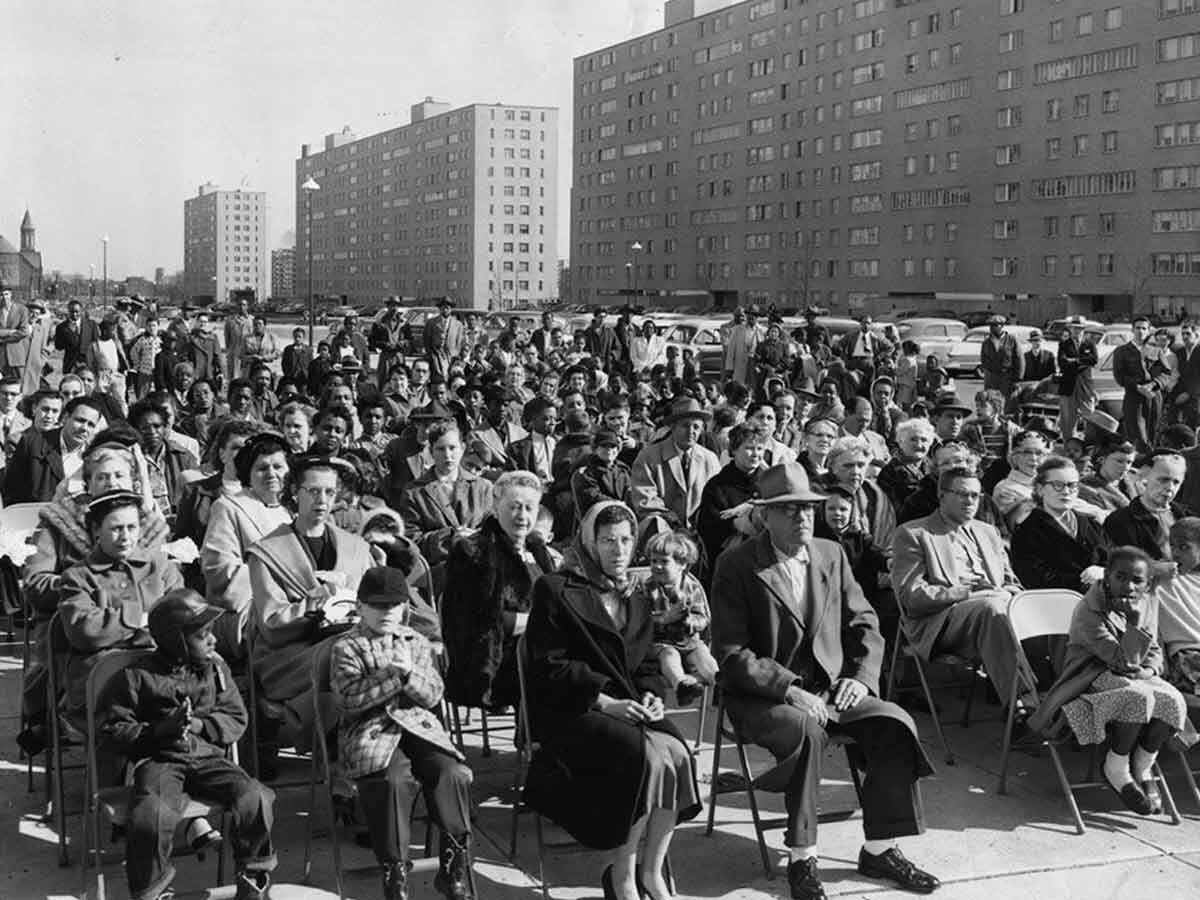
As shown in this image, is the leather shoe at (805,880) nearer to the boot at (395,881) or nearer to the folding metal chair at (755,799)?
the folding metal chair at (755,799)

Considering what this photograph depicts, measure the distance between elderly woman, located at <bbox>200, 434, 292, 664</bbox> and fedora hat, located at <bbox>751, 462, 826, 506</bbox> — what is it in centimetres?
222

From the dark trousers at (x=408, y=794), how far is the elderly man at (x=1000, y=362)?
15.7 metres

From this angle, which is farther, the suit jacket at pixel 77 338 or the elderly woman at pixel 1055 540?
the suit jacket at pixel 77 338

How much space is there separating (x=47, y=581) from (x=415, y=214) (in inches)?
6382

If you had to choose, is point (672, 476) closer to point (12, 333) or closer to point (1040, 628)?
point (1040, 628)

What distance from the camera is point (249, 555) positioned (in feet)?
18.6

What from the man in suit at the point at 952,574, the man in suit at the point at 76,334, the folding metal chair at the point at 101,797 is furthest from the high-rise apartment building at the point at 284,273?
the folding metal chair at the point at 101,797

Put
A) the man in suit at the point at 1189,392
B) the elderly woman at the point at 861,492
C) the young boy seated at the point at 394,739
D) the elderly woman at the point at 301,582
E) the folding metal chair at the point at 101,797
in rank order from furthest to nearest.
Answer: the man in suit at the point at 1189,392, the elderly woman at the point at 861,492, the elderly woman at the point at 301,582, the young boy seated at the point at 394,739, the folding metal chair at the point at 101,797

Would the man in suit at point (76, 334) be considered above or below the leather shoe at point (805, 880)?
above

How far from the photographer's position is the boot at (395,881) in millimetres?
4539

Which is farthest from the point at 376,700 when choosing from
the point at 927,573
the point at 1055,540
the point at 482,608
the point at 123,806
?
the point at 1055,540

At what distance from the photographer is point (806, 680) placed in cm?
540

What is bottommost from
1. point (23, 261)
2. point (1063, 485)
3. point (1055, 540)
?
point (1055, 540)

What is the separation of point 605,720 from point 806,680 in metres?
0.99
